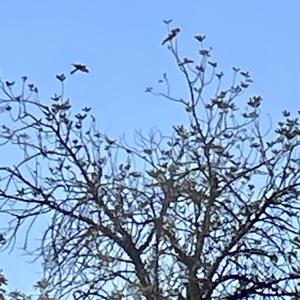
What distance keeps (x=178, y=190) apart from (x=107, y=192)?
43cm

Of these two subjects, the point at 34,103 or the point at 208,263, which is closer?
the point at 208,263

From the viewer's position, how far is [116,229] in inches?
223

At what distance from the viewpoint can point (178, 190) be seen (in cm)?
556

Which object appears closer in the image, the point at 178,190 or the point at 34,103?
the point at 178,190

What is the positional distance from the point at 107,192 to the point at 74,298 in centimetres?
63

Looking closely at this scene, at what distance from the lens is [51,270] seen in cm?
569

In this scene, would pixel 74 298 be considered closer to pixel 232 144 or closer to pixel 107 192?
pixel 107 192

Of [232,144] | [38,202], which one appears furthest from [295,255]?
[38,202]

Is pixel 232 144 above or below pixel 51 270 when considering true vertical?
above

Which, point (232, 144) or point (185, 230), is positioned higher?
point (232, 144)

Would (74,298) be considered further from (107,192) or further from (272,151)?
(272,151)

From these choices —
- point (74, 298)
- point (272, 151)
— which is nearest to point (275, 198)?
point (272, 151)

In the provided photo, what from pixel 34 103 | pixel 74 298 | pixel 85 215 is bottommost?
pixel 74 298

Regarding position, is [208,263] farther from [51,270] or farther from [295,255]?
[51,270]
